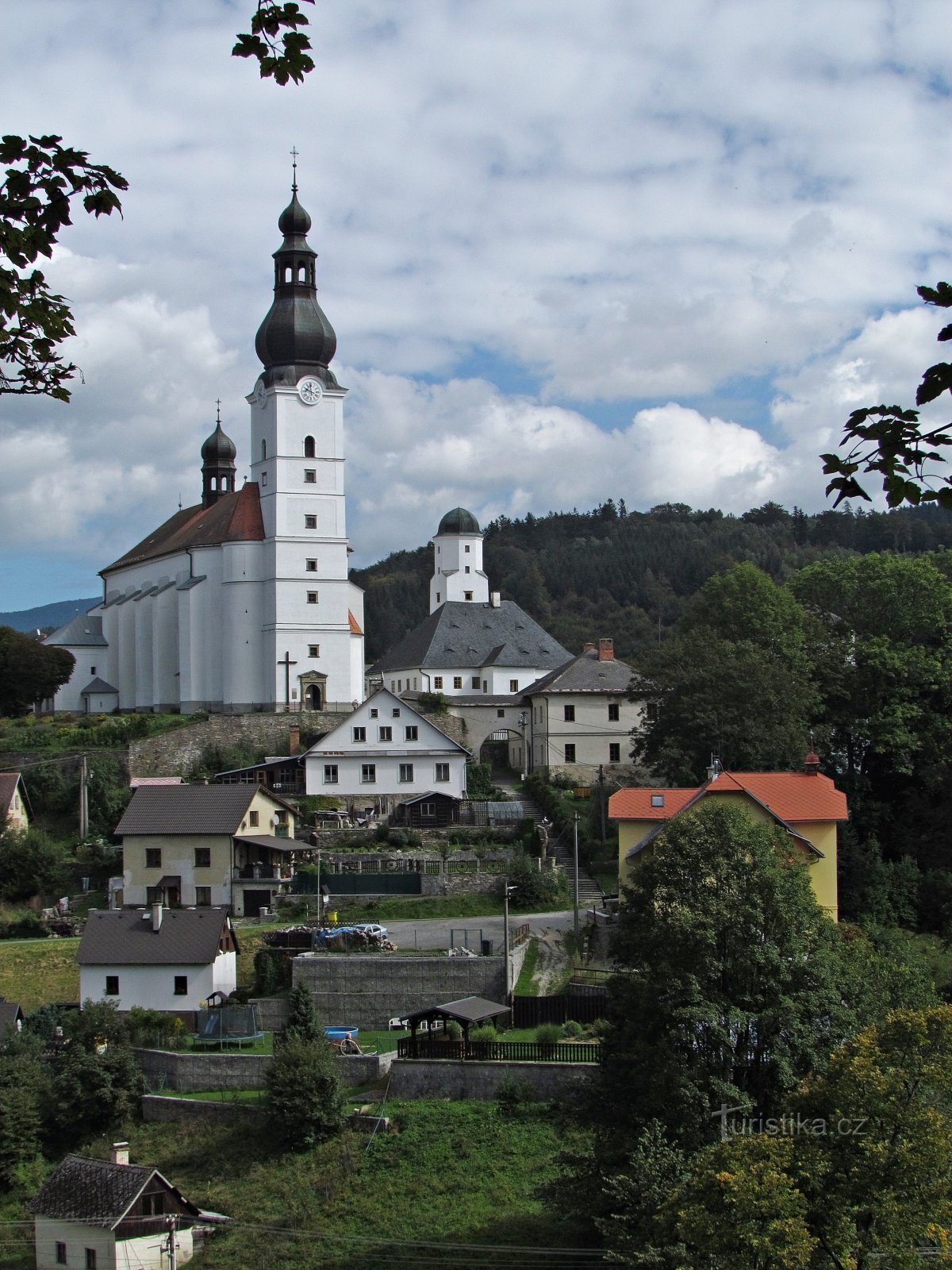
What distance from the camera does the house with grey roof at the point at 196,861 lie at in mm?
43500

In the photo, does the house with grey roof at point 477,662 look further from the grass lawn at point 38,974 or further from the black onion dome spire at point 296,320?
the grass lawn at point 38,974

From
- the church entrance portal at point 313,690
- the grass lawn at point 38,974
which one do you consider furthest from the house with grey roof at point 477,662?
the grass lawn at point 38,974

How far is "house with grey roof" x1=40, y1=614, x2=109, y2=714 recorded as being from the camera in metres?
76.1

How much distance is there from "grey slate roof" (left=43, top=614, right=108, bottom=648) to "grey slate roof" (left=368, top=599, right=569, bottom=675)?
51.6 feet

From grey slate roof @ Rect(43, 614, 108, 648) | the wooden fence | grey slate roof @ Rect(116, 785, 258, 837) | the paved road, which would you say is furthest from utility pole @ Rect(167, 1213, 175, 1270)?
grey slate roof @ Rect(43, 614, 108, 648)

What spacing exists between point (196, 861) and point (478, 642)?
3186 centimetres

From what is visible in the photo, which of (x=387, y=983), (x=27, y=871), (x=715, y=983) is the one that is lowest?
(x=387, y=983)

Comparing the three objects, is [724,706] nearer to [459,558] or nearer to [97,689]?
[97,689]

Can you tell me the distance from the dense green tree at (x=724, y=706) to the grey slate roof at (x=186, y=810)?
12.4m

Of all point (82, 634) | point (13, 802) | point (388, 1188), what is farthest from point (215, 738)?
point (388, 1188)

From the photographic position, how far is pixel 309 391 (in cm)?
6706

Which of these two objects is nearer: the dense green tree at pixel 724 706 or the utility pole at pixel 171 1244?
the utility pole at pixel 171 1244

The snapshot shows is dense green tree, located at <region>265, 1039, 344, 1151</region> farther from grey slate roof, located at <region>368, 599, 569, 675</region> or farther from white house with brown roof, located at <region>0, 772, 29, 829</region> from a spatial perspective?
grey slate roof, located at <region>368, 599, 569, 675</region>

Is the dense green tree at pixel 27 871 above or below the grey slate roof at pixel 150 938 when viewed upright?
above
